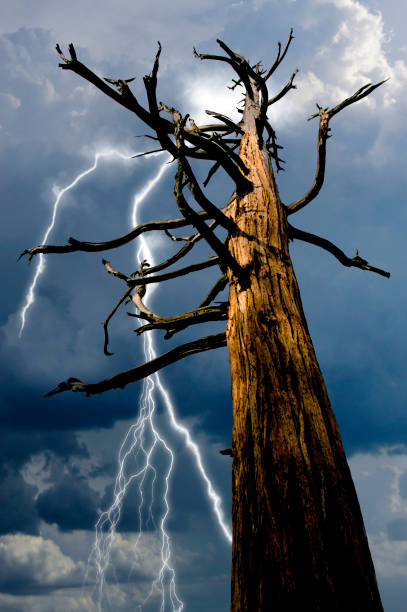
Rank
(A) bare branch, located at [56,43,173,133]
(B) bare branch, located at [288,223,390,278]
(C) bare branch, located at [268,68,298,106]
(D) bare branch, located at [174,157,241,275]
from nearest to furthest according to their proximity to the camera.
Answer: (D) bare branch, located at [174,157,241,275] < (A) bare branch, located at [56,43,173,133] < (B) bare branch, located at [288,223,390,278] < (C) bare branch, located at [268,68,298,106]

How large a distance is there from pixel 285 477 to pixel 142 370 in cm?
171

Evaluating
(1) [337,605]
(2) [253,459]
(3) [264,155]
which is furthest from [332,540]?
(3) [264,155]

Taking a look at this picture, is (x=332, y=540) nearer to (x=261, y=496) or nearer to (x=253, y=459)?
(x=261, y=496)

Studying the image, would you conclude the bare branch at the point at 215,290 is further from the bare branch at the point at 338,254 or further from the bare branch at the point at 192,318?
the bare branch at the point at 192,318

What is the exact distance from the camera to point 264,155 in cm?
469

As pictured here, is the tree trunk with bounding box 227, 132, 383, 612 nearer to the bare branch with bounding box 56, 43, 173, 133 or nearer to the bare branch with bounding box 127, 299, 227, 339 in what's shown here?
the bare branch with bounding box 127, 299, 227, 339

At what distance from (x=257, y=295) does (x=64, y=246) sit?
7.34ft

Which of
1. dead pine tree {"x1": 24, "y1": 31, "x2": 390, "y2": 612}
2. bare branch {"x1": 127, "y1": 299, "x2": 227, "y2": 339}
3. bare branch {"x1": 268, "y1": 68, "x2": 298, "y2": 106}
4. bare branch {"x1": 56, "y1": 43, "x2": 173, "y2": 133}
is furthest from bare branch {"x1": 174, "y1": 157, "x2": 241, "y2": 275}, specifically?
bare branch {"x1": 268, "y1": 68, "x2": 298, "y2": 106}

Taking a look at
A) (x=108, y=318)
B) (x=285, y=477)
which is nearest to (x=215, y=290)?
(x=108, y=318)

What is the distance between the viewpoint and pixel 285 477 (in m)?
2.05

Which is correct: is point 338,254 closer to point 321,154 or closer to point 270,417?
point 321,154

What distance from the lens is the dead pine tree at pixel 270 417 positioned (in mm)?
1816

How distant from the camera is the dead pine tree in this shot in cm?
182

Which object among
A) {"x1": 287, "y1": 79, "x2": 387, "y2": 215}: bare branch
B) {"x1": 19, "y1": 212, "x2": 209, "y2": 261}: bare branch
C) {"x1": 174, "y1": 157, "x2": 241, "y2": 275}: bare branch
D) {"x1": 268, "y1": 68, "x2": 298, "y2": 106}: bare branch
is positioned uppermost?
{"x1": 268, "y1": 68, "x2": 298, "y2": 106}: bare branch
